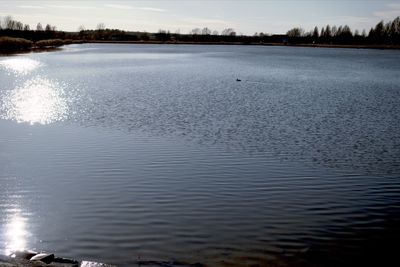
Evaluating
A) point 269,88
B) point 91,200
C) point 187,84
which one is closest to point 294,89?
point 269,88

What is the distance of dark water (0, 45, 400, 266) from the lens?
11156mm

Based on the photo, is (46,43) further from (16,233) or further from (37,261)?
(37,261)

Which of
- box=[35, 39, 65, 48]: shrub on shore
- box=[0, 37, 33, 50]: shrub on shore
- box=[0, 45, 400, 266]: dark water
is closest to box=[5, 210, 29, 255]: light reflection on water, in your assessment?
box=[0, 45, 400, 266]: dark water

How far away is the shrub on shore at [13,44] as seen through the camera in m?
124

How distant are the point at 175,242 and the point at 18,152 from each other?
1248 centimetres

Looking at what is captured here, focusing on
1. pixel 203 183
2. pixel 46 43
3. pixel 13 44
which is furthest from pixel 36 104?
pixel 46 43

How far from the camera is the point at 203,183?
53.6 ft

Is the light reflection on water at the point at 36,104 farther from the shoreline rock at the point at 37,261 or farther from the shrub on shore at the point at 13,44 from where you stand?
the shrub on shore at the point at 13,44

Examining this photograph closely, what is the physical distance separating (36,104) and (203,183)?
24.9 meters

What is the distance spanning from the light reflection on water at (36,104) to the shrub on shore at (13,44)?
3275 inches

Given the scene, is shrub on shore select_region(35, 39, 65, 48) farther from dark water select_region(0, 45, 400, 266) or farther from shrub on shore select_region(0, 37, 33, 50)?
dark water select_region(0, 45, 400, 266)

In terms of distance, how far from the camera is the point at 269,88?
5059 cm

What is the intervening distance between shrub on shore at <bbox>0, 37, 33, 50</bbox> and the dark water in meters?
102

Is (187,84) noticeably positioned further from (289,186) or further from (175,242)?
(175,242)
